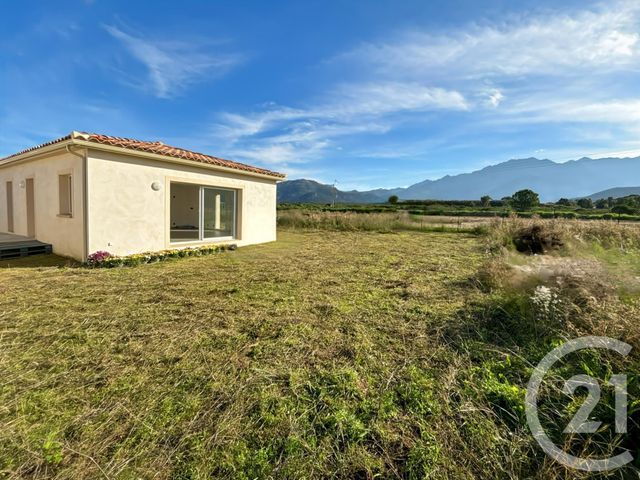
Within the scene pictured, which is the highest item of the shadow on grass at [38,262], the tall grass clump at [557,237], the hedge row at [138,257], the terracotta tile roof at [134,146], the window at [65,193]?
the terracotta tile roof at [134,146]

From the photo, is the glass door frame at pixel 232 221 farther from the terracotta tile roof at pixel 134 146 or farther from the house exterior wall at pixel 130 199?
the terracotta tile roof at pixel 134 146

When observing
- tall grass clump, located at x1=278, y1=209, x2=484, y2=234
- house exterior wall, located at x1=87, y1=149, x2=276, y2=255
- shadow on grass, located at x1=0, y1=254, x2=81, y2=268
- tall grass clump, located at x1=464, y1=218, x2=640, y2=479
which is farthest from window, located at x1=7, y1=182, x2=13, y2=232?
tall grass clump, located at x1=464, y1=218, x2=640, y2=479

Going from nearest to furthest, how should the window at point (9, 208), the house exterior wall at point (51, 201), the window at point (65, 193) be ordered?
the house exterior wall at point (51, 201) < the window at point (65, 193) < the window at point (9, 208)

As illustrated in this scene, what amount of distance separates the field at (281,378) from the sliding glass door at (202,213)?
4925 mm

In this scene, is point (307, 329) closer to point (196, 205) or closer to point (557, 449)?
point (557, 449)

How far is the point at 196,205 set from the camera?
11406 millimetres

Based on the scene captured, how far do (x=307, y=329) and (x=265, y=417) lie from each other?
1766 mm

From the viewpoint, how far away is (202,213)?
424 inches

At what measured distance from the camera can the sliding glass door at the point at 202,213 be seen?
10773mm

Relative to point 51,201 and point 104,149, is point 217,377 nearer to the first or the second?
point 104,149

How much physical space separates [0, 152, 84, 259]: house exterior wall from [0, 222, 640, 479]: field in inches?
109

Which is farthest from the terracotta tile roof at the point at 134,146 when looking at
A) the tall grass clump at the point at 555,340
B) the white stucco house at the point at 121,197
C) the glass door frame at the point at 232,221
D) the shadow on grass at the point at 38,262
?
the tall grass clump at the point at 555,340

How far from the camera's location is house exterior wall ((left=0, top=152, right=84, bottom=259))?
26.5ft

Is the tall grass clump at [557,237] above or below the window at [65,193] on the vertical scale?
below
